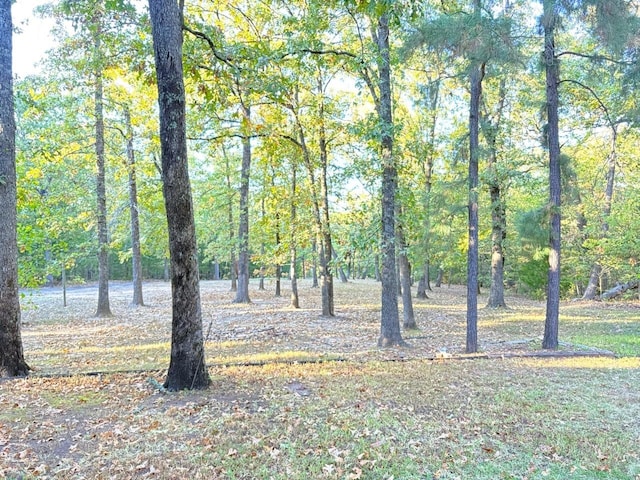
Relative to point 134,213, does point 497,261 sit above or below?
below

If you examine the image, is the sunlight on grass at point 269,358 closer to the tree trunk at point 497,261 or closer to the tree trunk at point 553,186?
the tree trunk at point 553,186

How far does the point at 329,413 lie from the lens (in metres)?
4.77

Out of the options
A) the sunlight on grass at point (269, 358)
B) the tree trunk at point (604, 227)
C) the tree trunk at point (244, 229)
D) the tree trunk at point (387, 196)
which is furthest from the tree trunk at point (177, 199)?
the tree trunk at point (604, 227)

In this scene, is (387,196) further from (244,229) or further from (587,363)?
(244,229)

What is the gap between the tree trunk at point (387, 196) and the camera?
8.70m

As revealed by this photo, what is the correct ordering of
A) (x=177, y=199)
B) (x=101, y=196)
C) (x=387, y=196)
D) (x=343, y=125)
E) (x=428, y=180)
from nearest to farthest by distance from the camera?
(x=177, y=199) → (x=387, y=196) → (x=343, y=125) → (x=101, y=196) → (x=428, y=180)

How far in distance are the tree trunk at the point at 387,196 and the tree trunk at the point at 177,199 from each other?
4.51 meters

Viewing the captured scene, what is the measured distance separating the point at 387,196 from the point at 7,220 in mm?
7013

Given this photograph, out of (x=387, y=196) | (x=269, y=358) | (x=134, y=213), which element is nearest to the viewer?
(x=269, y=358)

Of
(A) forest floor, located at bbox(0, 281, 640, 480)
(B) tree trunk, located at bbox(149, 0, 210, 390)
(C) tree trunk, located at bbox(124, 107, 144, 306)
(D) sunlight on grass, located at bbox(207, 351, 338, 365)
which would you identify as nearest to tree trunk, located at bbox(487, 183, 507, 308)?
(A) forest floor, located at bbox(0, 281, 640, 480)

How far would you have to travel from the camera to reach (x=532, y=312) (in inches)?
608

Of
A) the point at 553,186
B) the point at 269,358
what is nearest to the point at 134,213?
the point at 269,358

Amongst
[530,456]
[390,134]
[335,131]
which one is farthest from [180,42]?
[335,131]

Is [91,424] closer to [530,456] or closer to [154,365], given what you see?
[154,365]
